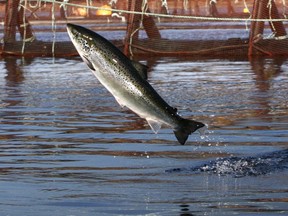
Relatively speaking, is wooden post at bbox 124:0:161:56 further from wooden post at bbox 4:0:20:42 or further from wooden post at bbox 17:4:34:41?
wooden post at bbox 4:0:20:42

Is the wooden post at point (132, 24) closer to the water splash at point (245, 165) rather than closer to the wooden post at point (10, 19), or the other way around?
the wooden post at point (10, 19)

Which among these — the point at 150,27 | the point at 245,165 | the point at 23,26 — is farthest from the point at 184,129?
the point at 23,26

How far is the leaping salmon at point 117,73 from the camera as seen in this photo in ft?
31.2

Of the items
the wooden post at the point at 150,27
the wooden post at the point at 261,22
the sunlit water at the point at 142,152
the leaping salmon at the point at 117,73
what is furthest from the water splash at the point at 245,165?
the wooden post at the point at 150,27

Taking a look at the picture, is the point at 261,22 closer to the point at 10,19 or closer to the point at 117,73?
the point at 10,19

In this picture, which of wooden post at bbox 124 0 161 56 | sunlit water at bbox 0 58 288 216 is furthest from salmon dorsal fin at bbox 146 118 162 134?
wooden post at bbox 124 0 161 56

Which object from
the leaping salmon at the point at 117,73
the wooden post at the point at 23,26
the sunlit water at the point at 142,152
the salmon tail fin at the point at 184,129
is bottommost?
the wooden post at the point at 23,26

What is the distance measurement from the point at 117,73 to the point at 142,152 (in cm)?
429

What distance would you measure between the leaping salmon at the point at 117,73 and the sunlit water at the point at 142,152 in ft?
2.92

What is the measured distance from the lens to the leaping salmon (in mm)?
9516

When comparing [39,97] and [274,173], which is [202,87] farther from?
[274,173]

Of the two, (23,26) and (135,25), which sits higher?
(135,25)

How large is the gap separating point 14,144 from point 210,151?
239cm

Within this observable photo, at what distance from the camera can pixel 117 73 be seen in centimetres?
956
